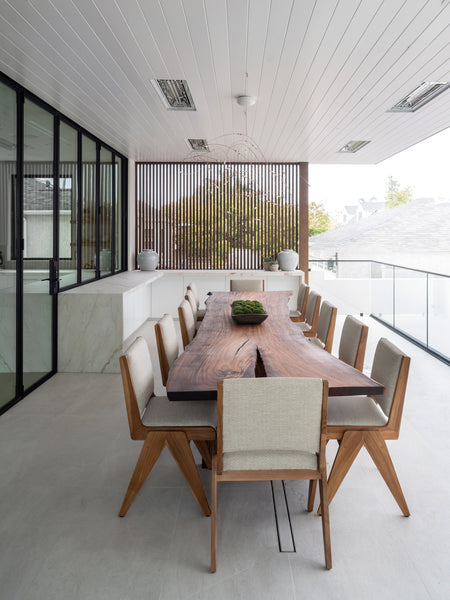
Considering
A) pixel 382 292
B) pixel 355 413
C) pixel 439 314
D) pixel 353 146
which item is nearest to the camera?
pixel 355 413

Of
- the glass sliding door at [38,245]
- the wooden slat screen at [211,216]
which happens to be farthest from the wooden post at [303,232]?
the glass sliding door at [38,245]

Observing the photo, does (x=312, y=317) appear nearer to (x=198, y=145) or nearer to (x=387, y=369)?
(x=387, y=369)

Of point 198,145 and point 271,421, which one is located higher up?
point 198,145

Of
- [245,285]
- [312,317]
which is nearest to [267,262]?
[245,285]

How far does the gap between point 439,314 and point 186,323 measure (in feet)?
10.6

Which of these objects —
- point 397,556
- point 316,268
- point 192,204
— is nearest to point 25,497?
point 397,556

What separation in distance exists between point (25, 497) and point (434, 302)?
502cm

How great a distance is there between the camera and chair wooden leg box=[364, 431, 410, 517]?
2.40 m

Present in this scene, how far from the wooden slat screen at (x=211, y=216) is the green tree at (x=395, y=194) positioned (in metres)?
27.1

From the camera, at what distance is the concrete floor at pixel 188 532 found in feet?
6.35

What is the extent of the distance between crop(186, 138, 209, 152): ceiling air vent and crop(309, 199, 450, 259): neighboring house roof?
17714 mm

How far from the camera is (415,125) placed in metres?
5.58

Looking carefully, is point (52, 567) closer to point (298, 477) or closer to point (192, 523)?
point (192, 523)

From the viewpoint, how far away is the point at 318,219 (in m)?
31.8
